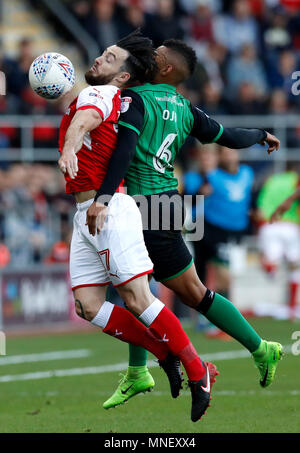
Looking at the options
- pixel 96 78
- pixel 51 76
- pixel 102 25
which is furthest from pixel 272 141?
pixel 102 25

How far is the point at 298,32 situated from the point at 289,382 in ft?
39.9

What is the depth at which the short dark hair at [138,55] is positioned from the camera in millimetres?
6703

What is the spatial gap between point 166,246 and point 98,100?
1.15m

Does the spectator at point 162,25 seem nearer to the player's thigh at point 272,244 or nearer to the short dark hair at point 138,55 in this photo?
the player's thigh at point 272,244

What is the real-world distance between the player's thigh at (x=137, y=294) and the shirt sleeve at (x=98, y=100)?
110 cm

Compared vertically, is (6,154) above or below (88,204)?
above

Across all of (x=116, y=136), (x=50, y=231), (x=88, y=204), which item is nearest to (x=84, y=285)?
(x=88, y=204)

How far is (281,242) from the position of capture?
1546 cm

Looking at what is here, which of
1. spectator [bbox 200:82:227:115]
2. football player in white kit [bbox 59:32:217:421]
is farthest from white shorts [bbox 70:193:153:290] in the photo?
spectator [bbox 200:82:227:115]

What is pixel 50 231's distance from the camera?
14.2 metres

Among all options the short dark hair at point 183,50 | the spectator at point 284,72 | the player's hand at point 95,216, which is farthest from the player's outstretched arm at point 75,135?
the spectator at point 284,72

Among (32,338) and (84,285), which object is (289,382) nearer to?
(84,285)

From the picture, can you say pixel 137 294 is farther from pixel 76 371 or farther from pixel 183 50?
pixel 76 371

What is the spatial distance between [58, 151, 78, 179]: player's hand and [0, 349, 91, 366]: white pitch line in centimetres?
529
